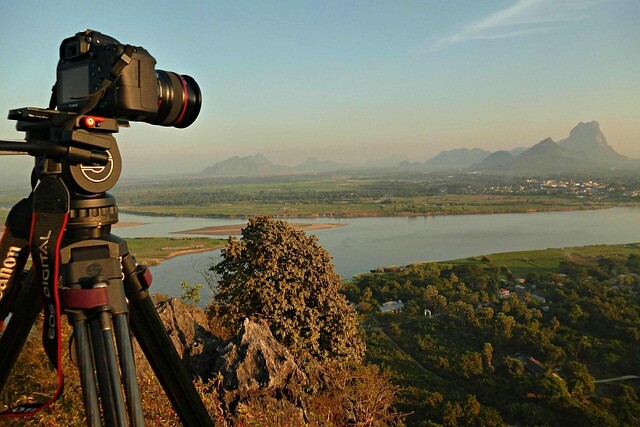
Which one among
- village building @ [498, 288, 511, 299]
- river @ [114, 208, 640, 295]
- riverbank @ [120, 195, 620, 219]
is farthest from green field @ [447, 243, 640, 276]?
riverbank @ [120, 195, 620, 219]

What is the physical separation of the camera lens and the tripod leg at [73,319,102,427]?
519 millimetres

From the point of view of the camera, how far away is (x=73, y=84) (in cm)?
93

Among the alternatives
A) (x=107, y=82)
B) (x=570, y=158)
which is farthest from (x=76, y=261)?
(x=570, y=158)

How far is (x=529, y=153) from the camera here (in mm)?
155000

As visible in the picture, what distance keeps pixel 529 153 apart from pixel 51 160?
17244 centimetres

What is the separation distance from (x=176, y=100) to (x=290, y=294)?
3.71 m

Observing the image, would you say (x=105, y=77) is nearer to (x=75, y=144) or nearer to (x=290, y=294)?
(x=75, y=144)

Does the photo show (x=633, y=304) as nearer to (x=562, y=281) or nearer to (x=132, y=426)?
(x=562, y=281)

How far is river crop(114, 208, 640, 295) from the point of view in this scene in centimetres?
1867

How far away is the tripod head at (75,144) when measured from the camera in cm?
83

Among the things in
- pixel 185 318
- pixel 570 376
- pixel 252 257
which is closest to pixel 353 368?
pixel 252 257

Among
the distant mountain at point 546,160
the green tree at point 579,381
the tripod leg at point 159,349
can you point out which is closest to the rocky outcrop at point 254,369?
the tripod leg at point 159,349

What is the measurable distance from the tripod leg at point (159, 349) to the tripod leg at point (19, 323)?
179 millimetres

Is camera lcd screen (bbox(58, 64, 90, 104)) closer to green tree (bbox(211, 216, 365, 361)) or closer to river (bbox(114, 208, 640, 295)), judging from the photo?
green tree (bbox(211, 216, 365, 361))
